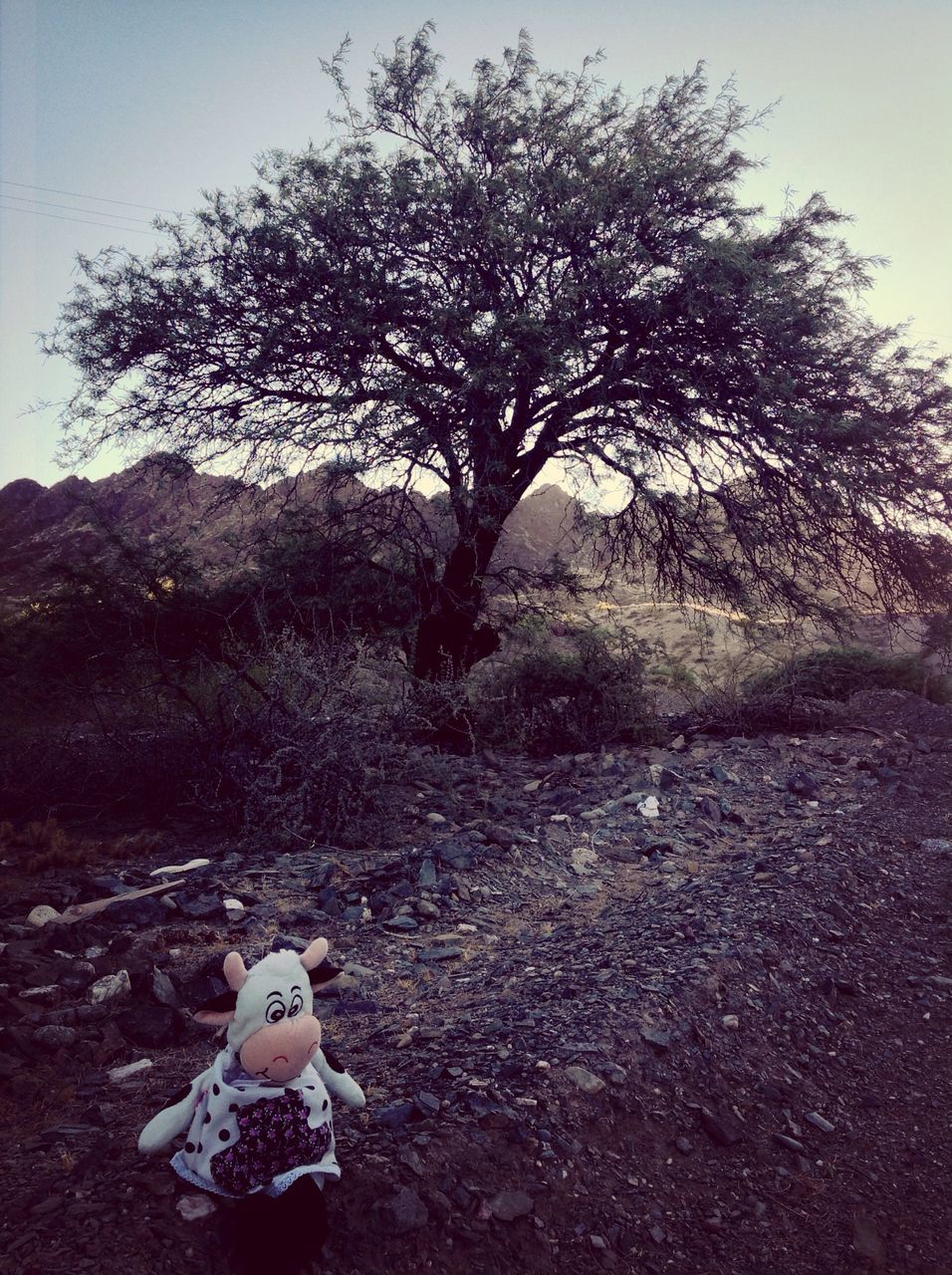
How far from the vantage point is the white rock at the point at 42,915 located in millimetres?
4945

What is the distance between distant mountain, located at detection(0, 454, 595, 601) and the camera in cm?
962

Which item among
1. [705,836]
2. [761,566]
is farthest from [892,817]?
[761,566]

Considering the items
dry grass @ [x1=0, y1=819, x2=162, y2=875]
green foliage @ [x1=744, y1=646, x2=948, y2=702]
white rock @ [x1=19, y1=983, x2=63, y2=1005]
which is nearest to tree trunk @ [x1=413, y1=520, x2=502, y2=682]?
green foliage @ [x1=744, y1=646, x2=948, y2=702]

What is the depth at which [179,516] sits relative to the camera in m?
11.2

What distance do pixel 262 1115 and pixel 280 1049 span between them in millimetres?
184

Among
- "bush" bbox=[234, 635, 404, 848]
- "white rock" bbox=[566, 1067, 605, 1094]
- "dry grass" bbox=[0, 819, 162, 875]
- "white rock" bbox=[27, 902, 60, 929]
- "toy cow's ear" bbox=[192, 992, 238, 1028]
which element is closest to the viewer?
"toy cow's ear" bbox=[192, 992, 238, 1028]

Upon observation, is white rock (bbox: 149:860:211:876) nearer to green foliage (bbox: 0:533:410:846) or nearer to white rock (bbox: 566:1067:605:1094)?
green foliage (bbox: 0:533:410:846)

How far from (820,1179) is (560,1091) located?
901mm

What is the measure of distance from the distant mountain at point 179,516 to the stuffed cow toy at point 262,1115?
676 cm

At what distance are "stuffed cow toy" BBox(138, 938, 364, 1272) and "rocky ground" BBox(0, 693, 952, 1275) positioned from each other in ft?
0.43

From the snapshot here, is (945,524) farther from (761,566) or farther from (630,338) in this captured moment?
(630,338)

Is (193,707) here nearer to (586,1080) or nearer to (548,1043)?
(548,1043)

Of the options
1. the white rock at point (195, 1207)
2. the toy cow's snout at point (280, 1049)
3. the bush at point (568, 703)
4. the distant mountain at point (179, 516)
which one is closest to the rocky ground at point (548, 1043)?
the white rock at point (195, 1207)

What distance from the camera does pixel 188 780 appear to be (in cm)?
702
